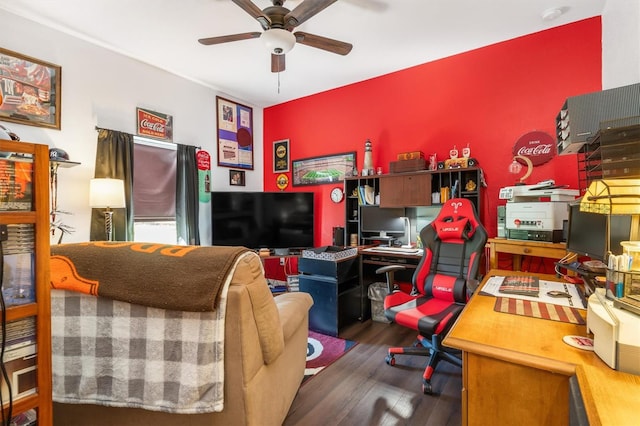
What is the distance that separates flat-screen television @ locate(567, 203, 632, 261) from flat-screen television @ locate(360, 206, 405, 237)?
68.4 inches

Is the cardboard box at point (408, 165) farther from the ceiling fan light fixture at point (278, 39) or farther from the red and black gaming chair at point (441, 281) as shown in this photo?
the ceiling fan light fixture at point (278, 39)

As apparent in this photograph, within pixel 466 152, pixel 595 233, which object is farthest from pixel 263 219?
pixel 595 233

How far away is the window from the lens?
10.6 ft

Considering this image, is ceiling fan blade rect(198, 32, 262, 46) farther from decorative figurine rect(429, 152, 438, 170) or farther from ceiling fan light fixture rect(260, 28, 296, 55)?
decorative figurine rect(429, 152, 438, 170)

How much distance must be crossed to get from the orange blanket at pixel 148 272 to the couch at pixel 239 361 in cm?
1

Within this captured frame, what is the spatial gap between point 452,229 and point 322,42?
172 centimetres

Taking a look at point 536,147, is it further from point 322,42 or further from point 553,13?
point 322,42

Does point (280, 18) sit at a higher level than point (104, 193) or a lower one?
higher

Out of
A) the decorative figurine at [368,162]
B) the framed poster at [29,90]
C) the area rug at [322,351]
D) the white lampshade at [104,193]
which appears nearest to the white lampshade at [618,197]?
the area rug at [322,351]

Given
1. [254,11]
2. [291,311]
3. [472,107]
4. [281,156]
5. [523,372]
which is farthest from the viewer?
[281,156]

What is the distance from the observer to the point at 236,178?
4246mm

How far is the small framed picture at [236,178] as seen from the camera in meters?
4.18

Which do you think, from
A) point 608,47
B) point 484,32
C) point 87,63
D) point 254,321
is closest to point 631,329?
point 254,321

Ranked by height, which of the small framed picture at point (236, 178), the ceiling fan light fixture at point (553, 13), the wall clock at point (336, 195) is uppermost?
the ceiling fan light fixture at point (553, 13)
